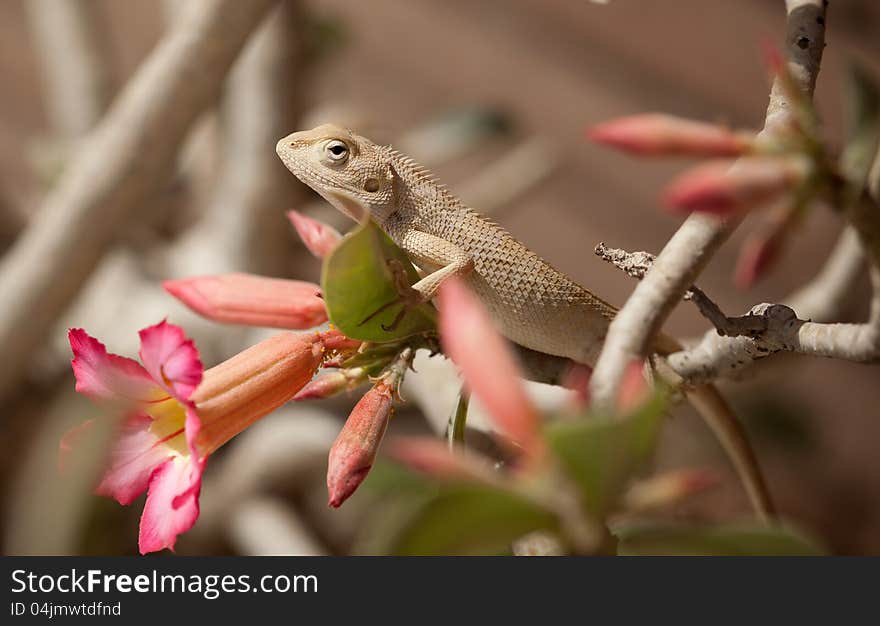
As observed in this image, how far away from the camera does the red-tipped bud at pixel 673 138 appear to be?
27cm

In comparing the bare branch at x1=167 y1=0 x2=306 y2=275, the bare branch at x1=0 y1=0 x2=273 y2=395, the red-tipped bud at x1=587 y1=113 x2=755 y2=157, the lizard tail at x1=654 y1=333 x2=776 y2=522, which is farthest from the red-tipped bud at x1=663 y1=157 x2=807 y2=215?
the bare branch at x1=167 y1=0 x2=306 y2=275

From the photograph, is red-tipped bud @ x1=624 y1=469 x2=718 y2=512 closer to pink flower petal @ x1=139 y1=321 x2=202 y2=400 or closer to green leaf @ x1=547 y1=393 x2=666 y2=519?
green leaf @ x1=547 y1=393 x2=666 y2=519

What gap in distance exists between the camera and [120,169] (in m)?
0.79

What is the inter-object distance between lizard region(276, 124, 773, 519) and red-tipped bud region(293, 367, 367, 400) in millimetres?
120

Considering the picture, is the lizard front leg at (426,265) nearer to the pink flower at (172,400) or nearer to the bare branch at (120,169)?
the pink flower at (172,400)

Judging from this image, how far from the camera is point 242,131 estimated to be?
1149 millimetres

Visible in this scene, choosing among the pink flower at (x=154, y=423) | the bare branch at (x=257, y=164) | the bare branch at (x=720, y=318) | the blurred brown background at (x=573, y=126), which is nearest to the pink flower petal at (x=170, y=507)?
the pink flower at (x=154, y=423)

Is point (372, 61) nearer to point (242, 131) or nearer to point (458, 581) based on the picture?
point (242, 131)

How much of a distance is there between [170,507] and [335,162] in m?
0.31

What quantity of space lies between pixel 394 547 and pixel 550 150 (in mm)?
1477

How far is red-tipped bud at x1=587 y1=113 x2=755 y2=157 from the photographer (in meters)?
0.27

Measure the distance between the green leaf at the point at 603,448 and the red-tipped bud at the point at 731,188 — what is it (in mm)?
58

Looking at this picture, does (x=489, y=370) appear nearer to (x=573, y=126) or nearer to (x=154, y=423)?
(x=154, y=423)

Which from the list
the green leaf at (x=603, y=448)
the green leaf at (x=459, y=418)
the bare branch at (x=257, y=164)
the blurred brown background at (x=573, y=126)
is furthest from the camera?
the blurred brown background at (x=573, y=126)
